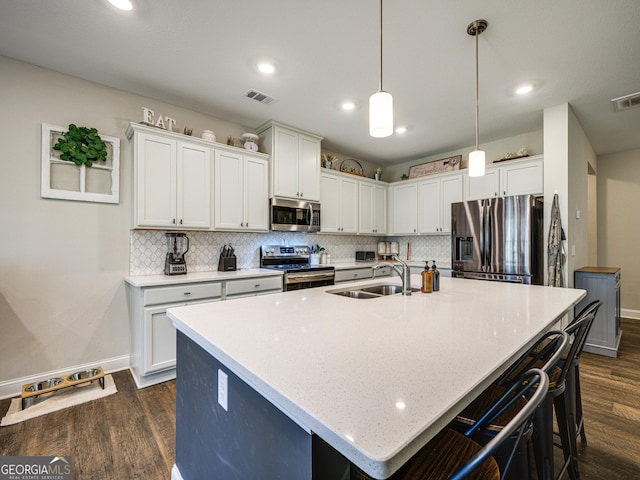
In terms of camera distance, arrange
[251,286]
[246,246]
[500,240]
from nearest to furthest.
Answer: [251,286], [500,240], [246,246]

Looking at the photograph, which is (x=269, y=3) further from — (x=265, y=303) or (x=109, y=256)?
(x=109, y=256)


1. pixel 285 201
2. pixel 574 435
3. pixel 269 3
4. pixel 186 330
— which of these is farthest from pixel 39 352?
pixel 574 435

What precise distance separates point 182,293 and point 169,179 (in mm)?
1113

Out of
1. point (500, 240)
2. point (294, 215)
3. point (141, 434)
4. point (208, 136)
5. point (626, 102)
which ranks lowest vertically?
point (141, 434)

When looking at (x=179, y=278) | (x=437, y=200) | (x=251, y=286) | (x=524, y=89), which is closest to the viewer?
(x=179, y=278)

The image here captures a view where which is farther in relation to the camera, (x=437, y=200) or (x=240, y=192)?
(x=437, y=200)

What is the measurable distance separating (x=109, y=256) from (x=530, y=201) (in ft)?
14.2

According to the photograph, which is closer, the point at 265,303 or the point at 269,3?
the point at 265,303

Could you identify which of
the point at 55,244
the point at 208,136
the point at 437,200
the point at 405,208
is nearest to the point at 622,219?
the point at 437,200

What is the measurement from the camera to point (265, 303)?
1673 millimetres

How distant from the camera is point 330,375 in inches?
31.4

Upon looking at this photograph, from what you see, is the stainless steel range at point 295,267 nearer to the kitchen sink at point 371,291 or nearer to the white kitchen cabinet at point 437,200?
the kitchen sink at point 371,291

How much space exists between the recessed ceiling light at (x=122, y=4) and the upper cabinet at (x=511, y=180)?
4.05 metres

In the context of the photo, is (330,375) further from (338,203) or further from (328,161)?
(328,161)
